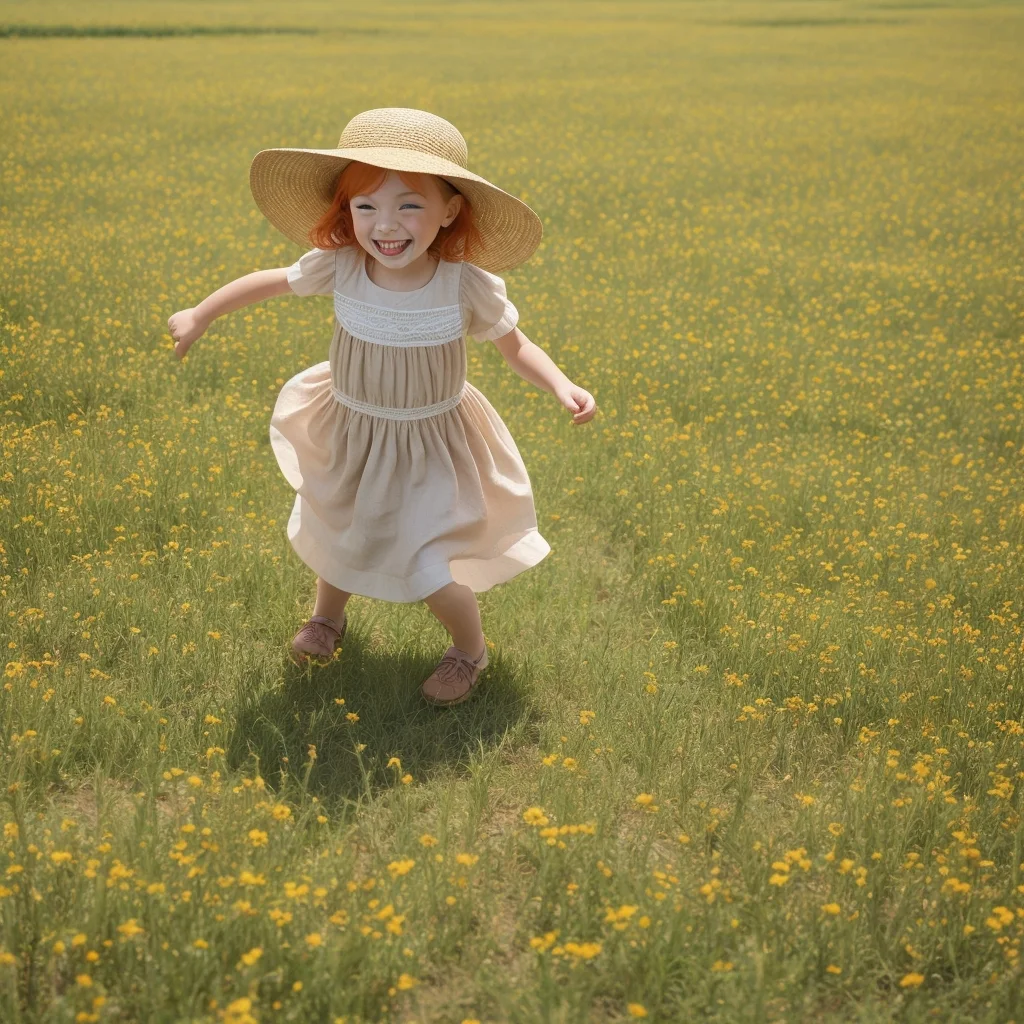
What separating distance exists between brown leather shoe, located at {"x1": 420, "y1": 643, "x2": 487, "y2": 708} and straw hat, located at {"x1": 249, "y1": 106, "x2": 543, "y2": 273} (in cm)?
131

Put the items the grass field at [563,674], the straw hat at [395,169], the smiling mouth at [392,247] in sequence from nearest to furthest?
1. the grass field at [563,674]
2. the straw hat at [395,169]
3. the smiling mouth at [392,247]

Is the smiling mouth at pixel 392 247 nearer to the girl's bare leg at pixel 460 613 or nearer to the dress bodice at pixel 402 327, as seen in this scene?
the dress bodice at pixel 402 327

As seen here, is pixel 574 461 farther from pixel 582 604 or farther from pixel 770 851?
pixel 770 851

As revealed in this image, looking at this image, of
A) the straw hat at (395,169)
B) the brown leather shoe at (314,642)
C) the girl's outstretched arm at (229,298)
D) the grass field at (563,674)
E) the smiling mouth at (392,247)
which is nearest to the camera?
the grass field at (563,674)

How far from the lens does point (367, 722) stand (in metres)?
3.89

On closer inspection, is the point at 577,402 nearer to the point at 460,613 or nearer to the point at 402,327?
the point at 402,327

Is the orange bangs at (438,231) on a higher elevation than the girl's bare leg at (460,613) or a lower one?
higher

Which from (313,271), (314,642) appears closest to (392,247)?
(313,271)

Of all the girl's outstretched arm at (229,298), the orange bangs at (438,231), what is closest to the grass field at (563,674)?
the girl's outstretched arm at (229,298)

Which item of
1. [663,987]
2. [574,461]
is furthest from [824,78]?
[663,987]

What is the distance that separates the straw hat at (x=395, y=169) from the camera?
3.48 metres

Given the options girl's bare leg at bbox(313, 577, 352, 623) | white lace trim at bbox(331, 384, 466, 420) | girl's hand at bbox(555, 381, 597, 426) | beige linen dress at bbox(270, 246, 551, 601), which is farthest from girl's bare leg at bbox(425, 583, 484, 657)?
girl's hand at bbox(555, 381, 597, 426)

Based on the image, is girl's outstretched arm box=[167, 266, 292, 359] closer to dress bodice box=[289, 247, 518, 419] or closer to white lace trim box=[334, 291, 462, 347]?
dress bodice box=[289, 247, 518, 419]

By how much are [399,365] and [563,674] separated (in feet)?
4.10
